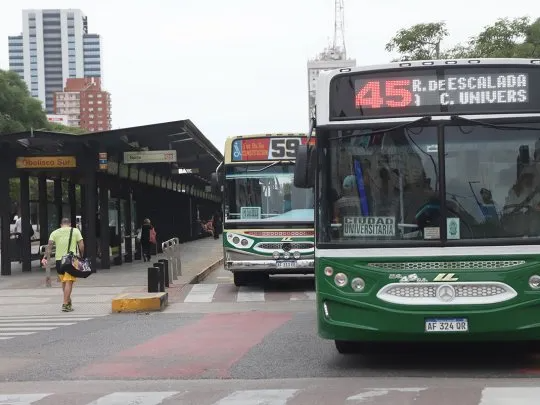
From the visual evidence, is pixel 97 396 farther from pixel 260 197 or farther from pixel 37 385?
pixel 260 197

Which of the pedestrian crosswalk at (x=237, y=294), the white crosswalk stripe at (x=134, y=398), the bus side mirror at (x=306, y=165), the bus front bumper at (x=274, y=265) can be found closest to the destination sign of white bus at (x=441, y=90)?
the bus side mirror at (x=306, y=165)

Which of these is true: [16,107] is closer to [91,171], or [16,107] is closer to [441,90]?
[91,171]

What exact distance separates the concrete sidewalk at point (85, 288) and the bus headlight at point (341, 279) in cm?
825

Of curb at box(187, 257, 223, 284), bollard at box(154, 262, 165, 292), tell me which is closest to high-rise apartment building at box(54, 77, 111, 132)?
curb at box(187, 257, 223, 284)

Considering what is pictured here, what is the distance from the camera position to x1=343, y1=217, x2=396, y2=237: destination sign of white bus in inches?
307

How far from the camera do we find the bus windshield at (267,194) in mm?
16859

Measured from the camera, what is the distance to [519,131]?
7.75 m

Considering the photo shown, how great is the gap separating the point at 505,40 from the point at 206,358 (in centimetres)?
2386

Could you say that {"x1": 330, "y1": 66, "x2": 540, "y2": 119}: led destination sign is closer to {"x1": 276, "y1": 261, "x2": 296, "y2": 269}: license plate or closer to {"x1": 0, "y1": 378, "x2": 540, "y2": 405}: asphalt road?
{"x1": 0, "y1": 378, "x2": 540, "y2": 405}: asphalt road

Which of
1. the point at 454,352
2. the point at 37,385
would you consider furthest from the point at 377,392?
the point at 37,385

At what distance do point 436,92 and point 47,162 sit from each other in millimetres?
17199

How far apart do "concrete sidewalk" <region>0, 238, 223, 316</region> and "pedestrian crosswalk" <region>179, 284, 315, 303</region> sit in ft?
1.37

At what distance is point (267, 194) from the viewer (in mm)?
16953

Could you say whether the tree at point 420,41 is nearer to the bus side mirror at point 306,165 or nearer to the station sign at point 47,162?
the station sign at point 47,162
